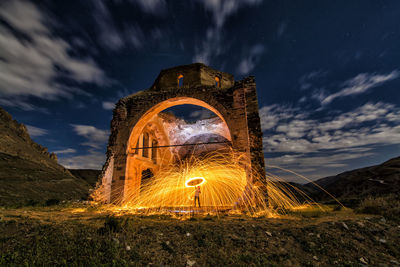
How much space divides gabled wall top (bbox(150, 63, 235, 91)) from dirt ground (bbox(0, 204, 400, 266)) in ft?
36.9

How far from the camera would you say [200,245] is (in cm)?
304

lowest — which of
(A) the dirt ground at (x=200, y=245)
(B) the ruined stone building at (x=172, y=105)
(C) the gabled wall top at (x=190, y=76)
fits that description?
(A) the dirt ground at (x=200, y=245)

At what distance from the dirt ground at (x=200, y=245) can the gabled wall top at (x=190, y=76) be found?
11246mm

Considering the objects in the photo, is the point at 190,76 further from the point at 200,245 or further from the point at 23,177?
the point at 23,177

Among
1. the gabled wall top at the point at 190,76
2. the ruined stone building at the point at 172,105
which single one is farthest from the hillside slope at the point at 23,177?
the gabled wall top at the point at 190,76

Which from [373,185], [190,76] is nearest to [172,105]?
[190,76]

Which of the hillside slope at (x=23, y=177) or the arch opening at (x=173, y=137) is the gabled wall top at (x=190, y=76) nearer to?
the arch opening at (x=173, y=137)

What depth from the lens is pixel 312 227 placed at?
11.6 feet

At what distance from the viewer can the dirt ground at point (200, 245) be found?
2.59 m

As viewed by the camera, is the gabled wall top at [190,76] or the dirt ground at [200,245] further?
the gabled wall top at [190,76]

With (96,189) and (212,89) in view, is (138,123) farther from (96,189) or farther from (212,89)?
(212,89)

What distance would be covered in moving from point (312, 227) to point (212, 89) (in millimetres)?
7419

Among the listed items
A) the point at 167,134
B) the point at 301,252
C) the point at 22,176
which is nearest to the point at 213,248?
the point at 301,252

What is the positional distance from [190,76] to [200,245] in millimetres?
12268
